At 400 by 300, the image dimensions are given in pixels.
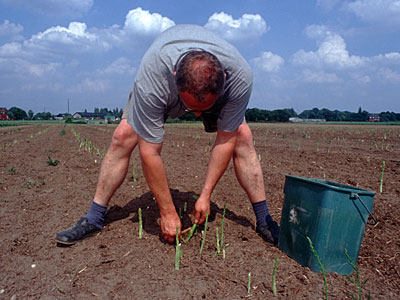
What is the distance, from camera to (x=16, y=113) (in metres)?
94.0

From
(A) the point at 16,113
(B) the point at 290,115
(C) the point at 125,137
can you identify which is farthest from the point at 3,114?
(C) the point at 125,137

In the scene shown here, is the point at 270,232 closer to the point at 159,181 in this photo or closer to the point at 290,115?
the point at 159,181

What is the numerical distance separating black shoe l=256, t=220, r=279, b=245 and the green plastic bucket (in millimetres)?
351

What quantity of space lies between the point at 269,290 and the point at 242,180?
3.39 feet

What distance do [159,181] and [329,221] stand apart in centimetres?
117

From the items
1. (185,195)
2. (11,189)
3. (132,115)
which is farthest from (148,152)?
(11,189)

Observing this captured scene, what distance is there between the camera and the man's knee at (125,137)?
266 centimetres

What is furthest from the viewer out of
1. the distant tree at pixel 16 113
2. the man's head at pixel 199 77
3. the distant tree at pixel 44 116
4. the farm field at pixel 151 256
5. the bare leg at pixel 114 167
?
the distant tree at pixel 44 116

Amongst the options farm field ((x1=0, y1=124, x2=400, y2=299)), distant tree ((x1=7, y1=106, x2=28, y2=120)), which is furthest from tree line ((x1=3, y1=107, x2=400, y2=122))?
farm field ((x1=0, y1=124, x2=400, y2=299))

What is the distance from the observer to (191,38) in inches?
80.9

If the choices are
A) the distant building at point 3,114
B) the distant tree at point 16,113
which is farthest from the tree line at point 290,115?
the distant building at point 3,114

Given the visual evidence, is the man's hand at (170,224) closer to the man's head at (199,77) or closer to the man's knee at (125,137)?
the man's knee at (125,137)

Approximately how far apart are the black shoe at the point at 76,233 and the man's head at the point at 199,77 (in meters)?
1.57

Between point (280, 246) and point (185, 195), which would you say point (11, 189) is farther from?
point (280, 246)
